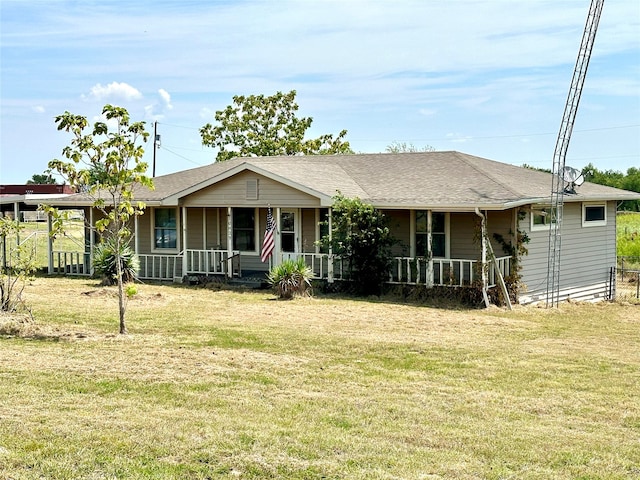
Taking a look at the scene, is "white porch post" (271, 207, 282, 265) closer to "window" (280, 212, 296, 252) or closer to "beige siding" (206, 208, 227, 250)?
"window" (280, 212, 296, 252)

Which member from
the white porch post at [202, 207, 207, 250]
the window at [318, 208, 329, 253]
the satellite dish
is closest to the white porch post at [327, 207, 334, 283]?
the window at [318, 208, 329, 253]

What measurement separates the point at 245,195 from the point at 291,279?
3.74m

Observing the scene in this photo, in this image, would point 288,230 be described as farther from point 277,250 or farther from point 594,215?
point 594,215

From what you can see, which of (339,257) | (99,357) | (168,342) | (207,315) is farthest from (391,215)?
(99,357)

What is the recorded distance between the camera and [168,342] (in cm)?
1264

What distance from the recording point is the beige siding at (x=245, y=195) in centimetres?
2095

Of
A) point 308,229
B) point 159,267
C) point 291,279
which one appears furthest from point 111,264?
point 308,229

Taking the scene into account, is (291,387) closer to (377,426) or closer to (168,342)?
(377,426)

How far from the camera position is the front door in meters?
22.4

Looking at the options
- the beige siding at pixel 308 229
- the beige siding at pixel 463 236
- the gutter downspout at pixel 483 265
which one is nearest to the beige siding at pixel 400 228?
the beige siding at pixel 463 236

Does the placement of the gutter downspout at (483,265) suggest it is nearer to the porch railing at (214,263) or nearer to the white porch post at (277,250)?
the white porch post at (277,250)

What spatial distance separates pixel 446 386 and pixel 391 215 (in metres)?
11.6

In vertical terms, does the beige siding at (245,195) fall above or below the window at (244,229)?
above

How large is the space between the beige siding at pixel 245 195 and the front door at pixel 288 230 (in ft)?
4.37
